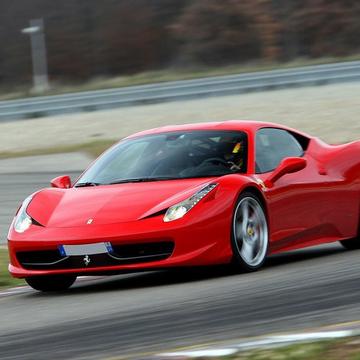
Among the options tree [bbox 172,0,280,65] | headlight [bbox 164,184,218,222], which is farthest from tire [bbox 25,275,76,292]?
tree [bbox 172,0,280,65]

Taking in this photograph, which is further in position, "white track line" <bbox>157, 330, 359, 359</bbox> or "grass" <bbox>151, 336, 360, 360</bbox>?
"white track line" <bbox>157, 330, 359, 359</bbox>

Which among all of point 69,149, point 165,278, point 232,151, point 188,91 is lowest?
point 69,149

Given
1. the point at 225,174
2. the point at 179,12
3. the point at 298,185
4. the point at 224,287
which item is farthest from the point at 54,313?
the point at 179,12

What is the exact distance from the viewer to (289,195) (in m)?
8.54

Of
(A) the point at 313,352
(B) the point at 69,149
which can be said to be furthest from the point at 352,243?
(B) the point at 69,149

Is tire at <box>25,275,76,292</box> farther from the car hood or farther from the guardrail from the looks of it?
the guardrail

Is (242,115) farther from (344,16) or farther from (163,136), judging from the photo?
(344,16)

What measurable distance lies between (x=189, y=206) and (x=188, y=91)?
17.8 meters

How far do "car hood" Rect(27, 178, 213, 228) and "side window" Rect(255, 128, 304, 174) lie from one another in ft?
2.46

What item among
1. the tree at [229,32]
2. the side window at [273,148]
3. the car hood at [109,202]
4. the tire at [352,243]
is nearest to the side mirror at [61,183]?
the car hood at [109,202]

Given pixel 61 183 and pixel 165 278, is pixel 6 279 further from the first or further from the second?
pixel 165 278

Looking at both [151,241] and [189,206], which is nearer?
[151,241]

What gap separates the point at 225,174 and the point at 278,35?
112 ft

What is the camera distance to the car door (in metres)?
8.37
